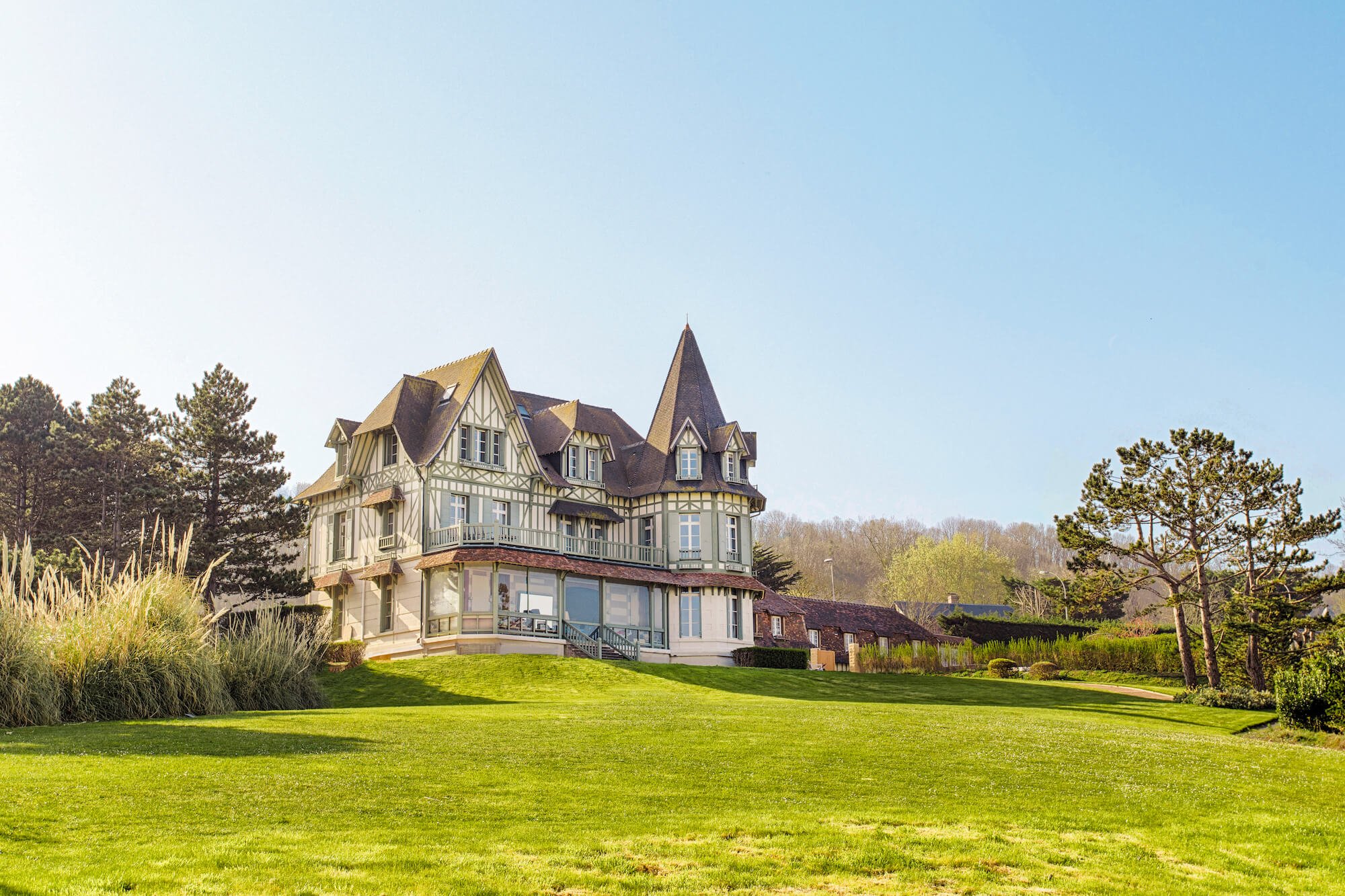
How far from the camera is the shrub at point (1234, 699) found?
A: 94.6 feet

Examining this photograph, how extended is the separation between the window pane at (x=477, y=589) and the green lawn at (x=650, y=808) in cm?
1716

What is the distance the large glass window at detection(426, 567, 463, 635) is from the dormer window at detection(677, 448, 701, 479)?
365 inches

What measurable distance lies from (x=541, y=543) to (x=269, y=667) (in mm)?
18011

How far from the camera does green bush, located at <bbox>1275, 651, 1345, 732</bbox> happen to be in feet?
69.0

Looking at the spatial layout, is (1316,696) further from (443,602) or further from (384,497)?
(384,497)

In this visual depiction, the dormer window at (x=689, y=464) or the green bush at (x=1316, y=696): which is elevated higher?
the dormer window at (x=689, y=464)

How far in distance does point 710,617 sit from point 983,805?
2944cm

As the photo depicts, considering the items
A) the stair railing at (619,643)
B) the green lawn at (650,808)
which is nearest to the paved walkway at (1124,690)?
the green lawn at (650,808)

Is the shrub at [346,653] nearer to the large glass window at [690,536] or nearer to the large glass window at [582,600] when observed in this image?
the large glass window at [582,600]

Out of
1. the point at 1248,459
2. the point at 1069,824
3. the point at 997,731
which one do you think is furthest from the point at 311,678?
the point at 1248,459

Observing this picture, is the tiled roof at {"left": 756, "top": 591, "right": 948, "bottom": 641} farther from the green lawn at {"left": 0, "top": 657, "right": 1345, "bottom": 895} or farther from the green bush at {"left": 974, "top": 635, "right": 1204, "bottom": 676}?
the green lawn at {"left": 0, "top": 657, "right": 1345, "bottom": 895}

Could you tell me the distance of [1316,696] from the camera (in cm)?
2156

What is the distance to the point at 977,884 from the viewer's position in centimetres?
888

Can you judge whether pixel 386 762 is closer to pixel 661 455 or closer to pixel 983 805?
pixel 983 805
